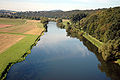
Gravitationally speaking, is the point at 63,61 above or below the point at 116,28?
below

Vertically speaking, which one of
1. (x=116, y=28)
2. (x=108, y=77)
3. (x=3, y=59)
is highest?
(x=116, y=28)

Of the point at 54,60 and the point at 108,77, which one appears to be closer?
the point at 108,77

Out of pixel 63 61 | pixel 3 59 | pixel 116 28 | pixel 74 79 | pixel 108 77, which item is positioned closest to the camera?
pixel 74 79

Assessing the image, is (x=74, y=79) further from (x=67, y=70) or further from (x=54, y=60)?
(x=54, y=60)

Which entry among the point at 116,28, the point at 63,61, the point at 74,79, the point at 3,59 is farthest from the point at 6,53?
the point at 116,28

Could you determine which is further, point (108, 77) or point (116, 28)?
point (116, 28)

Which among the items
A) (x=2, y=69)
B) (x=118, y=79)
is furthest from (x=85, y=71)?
(x=2, y=69)

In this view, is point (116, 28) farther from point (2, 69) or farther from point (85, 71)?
point (2, 69)

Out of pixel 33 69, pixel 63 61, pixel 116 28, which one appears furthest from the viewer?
pixel 116 28

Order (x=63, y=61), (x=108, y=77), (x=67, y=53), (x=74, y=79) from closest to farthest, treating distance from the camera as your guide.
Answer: (x=74, y=79) < (x=108, y=77) < (x=63, y=61) < (x=67, y=53)
